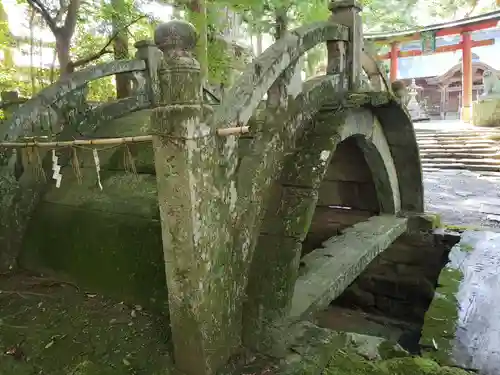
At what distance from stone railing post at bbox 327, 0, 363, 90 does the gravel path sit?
3816 mm

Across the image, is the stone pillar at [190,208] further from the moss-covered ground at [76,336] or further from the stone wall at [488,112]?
the stone wall at [488,112]

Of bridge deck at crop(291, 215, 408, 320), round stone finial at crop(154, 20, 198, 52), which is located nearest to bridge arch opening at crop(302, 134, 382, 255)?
bridge deck at crop(291, 215, 408, 320)

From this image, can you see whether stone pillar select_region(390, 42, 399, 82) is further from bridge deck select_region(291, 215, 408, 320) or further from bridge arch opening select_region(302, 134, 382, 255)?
bridge deck select_region(291, 215, 408, 320)

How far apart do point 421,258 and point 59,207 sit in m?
5.20

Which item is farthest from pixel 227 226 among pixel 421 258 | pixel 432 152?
pixel 432 152

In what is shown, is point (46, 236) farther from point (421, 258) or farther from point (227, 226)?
point (421, 258)

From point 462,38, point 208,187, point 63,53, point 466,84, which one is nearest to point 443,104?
point 466,84

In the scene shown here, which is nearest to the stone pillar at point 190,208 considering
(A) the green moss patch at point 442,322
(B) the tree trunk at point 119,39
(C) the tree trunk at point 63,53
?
(A) the green moss patch at point 442,322

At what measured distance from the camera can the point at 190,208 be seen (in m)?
2.24

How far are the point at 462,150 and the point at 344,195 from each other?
10.7 metres

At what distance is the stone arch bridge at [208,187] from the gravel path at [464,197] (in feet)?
6.75

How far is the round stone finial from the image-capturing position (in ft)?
7.12

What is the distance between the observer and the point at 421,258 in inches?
252

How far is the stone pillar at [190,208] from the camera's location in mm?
2201
